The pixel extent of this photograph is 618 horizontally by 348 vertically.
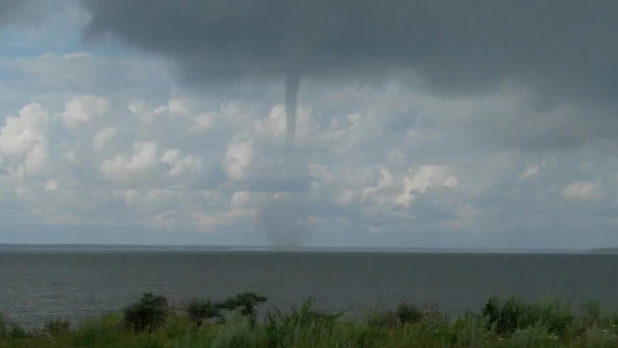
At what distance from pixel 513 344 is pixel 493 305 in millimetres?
4765

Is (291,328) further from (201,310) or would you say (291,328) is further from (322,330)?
(201,310)

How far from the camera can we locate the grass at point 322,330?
42.3 feet

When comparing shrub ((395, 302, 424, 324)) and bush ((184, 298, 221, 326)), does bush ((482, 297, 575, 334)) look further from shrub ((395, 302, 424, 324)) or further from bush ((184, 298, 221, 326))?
bush ((184, 298, 221, 326))

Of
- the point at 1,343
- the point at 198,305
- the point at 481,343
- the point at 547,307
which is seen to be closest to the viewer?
the point at 481,343

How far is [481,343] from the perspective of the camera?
12375 millimetres

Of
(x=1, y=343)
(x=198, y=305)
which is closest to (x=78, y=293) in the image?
(x=198, y=305)

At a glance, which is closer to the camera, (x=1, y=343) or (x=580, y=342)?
(x=580, y=342)

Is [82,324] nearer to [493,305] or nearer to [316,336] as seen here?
[316,336]

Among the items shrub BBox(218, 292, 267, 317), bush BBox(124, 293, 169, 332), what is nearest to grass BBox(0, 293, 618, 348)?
bush BBox(124, 293, 169, 332)

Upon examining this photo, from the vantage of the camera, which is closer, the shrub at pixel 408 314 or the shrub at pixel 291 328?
the shrub at pixel 291 328

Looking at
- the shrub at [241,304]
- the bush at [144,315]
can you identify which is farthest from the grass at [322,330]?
the shrub at [241,304]

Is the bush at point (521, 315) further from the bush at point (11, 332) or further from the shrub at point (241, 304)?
the bush at point (11, 332)

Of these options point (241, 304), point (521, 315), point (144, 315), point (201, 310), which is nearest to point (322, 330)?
point (521, 315)

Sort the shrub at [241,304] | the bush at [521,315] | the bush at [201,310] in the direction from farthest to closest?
the shrub at [241,304]
the bush at [201,310]
the bush at [521,315]
